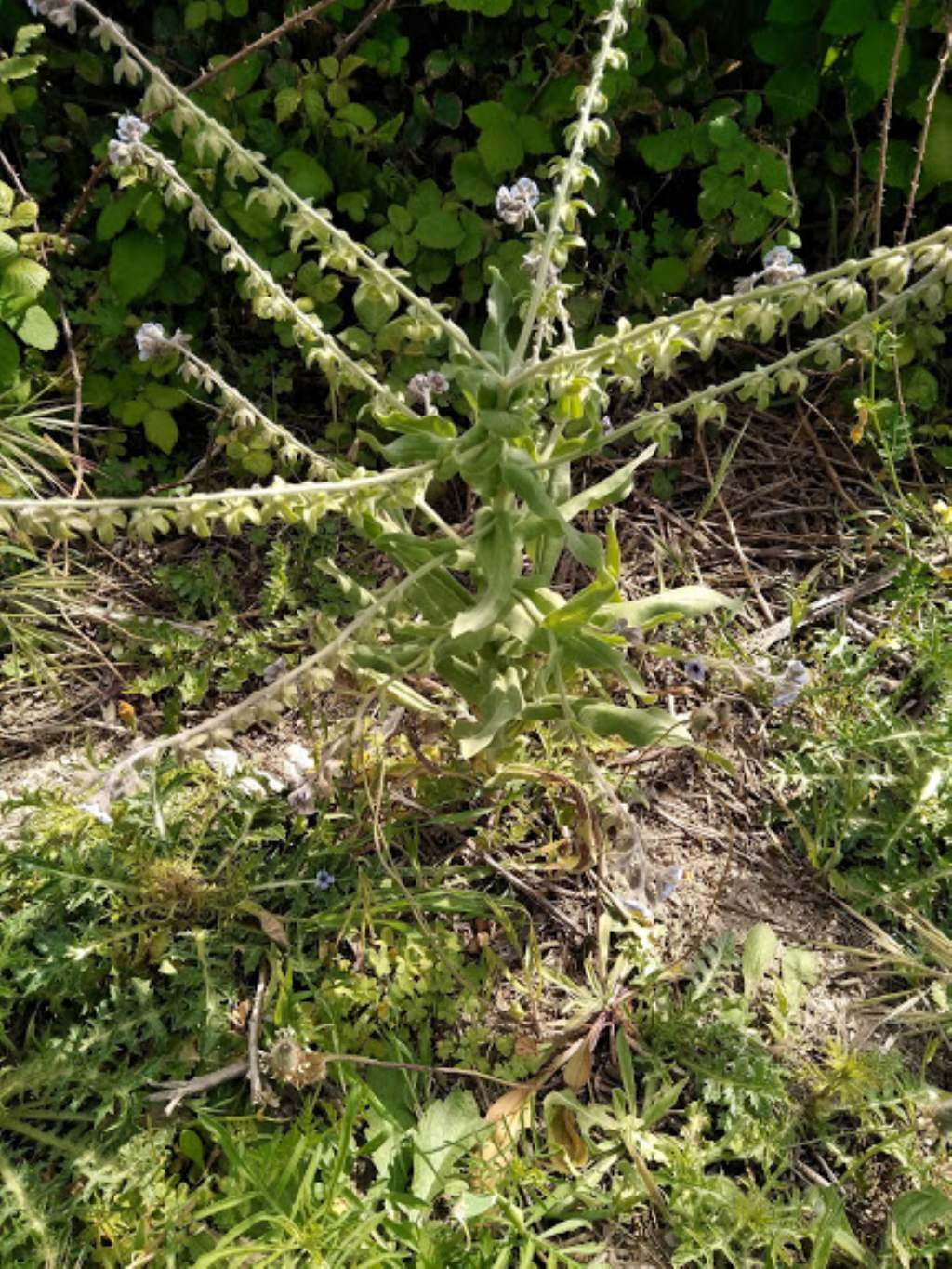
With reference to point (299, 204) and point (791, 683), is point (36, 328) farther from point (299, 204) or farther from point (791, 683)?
point (791, 683)

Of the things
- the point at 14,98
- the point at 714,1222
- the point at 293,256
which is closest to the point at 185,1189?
the point at 714,1222

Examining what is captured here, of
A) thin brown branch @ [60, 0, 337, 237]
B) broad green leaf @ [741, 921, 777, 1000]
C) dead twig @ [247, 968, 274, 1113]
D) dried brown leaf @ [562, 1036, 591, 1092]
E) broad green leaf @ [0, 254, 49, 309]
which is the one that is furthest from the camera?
broad green leaf @ [0, 254, 49, 309]

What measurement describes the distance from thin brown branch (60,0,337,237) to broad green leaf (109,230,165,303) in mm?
163

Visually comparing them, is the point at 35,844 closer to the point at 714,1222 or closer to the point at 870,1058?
the point at 714,1222

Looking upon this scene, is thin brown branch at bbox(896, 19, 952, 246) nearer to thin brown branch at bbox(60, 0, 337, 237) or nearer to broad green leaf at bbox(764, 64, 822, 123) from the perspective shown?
broad green leaf at bbox(764, 64, 822, 123)

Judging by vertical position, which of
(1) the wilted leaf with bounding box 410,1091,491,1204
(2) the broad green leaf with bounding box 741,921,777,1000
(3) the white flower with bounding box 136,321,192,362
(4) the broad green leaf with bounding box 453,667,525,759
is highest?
(3) the white flower with bounding box 136,321,192,362

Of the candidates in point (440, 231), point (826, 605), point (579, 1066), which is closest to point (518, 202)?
point (440, 231)

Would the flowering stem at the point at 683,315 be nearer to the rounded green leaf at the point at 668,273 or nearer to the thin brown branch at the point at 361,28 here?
the rounded green leaf at the point at 668,273

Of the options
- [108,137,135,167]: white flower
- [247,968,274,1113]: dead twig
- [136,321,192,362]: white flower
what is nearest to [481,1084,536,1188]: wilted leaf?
[247,968,274,1113]: dead twig

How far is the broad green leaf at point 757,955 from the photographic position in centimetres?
193

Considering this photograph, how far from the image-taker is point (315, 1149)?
157cm

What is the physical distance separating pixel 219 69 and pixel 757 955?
2171 millimetres

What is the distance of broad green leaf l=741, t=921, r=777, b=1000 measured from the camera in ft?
6.34

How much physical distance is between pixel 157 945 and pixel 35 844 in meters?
0.31
